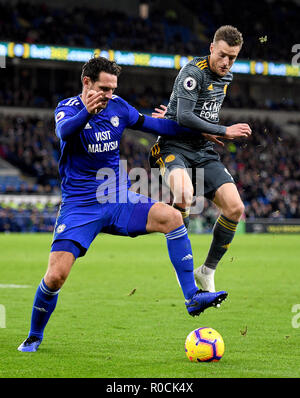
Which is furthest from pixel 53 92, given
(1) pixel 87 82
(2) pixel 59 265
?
(2) pixel 59 265

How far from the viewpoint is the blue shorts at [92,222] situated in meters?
6.24

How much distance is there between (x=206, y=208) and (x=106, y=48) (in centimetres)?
1014

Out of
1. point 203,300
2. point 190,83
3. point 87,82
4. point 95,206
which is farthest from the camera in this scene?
point 190,83

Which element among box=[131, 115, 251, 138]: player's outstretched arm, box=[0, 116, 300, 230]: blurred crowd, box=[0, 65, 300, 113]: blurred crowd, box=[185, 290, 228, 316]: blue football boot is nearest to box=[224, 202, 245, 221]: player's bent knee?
box=[131, 115, 251, 138]: player's outstretched arm

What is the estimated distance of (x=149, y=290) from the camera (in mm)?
11602

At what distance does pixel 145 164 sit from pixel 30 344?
95.3 ft

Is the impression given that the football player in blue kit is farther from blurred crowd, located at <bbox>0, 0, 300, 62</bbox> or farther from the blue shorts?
blurred crowd, located at <bbox>0, 0, 300, 62</bbox>

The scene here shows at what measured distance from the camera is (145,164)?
35.2 m

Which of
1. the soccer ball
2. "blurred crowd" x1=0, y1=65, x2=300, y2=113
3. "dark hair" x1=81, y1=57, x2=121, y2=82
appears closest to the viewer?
the soccer ball

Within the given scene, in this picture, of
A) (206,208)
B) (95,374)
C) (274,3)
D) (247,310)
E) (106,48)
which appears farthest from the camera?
(274,3)

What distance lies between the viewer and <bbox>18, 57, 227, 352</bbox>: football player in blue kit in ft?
20.3

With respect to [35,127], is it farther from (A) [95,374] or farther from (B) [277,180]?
(A) [95,374]

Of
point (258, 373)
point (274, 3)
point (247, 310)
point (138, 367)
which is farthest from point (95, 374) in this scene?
point (274, 3)

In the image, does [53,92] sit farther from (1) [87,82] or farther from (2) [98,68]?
(2) [98,68]
